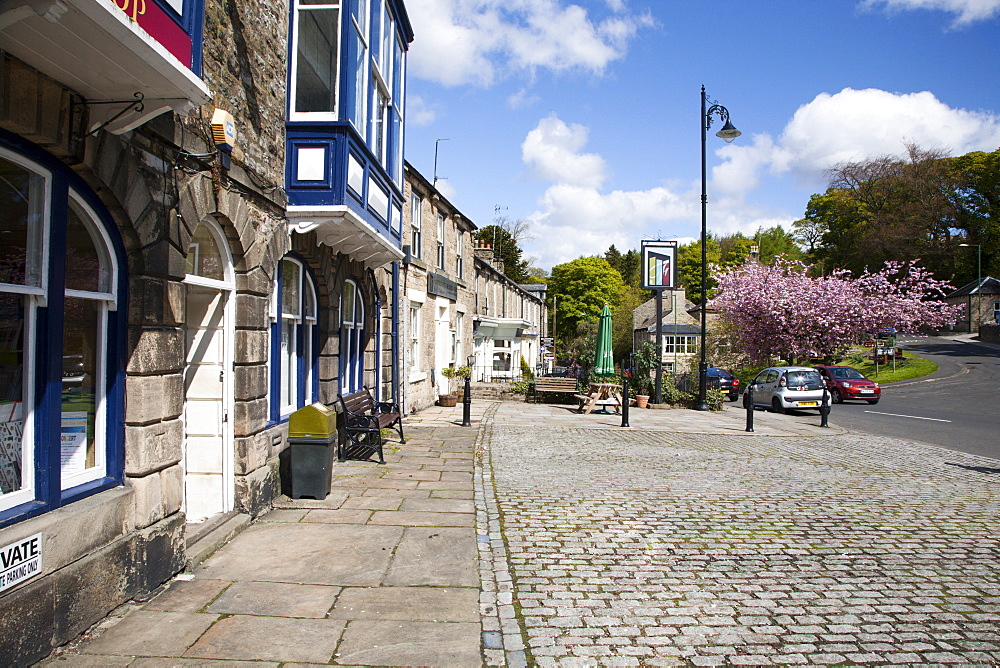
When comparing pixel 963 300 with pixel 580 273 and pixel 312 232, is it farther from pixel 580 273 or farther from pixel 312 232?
pixel 312 232

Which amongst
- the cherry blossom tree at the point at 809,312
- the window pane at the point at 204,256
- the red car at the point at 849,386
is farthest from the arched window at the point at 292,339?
the cherry blossom tree at the point at 809,312

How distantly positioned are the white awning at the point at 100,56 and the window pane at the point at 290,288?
3.79m

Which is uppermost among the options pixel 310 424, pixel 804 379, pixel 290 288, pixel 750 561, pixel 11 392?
pixel 290 288

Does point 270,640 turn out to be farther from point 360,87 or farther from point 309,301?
point 360,87

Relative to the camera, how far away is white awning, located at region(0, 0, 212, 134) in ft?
10.2

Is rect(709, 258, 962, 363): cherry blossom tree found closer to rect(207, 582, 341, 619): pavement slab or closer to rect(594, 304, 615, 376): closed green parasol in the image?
rect(594, 304, 615, 376): closed green parasol

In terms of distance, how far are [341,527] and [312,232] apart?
3985 millimetres

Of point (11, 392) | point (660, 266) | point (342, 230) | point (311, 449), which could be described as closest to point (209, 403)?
point (311, 449)

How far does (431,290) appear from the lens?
690 inches

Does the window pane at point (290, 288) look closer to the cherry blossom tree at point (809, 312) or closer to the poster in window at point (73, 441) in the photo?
the poster in window at point (73, 441)

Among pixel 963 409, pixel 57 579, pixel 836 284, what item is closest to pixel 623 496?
pixel 57 579

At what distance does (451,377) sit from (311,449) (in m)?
12.9

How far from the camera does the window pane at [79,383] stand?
414 cm

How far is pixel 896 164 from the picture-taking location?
194 feet
